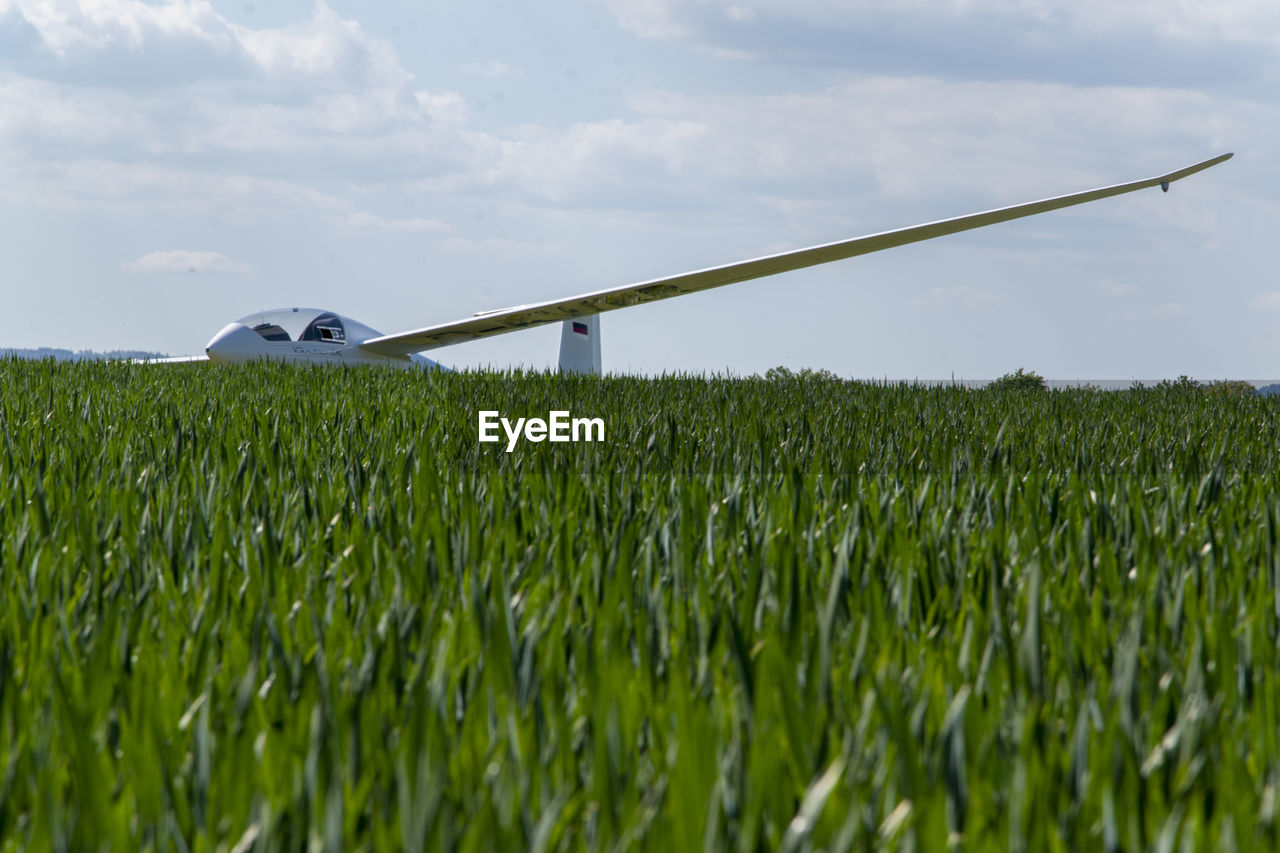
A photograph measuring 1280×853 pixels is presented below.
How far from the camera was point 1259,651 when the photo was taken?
137 centimetres

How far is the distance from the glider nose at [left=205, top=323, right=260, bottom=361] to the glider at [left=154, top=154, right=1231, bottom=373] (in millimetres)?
17

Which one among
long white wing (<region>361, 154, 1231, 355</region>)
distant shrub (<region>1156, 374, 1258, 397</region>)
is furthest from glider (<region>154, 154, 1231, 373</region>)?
distant shrub (<region>1156, 374, 1258, 397</region>)

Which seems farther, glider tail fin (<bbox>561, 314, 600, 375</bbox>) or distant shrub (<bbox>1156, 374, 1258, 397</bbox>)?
glider tail fin (<bbox>561, 314, 600, 375</bbox>)

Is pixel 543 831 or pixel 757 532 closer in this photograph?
pixel 543 831

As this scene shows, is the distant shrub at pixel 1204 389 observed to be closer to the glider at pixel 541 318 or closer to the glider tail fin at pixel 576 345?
the glider at pixel 541 318

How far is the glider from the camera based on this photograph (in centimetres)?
848

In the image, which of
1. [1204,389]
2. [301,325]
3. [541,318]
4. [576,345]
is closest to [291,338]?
[301,325]

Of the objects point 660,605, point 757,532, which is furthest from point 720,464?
point 660,605

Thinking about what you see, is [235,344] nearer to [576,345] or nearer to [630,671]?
[576,345]

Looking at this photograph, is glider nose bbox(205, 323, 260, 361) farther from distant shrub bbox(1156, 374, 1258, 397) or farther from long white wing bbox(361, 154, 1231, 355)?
distant shrub bbox(1156, 374, 1258, 397)

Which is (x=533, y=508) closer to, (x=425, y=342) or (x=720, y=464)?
(x=720, y=464)

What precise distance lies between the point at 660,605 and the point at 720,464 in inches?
87.8

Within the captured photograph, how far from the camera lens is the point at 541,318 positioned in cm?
1528

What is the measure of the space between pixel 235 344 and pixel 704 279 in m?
9.24
